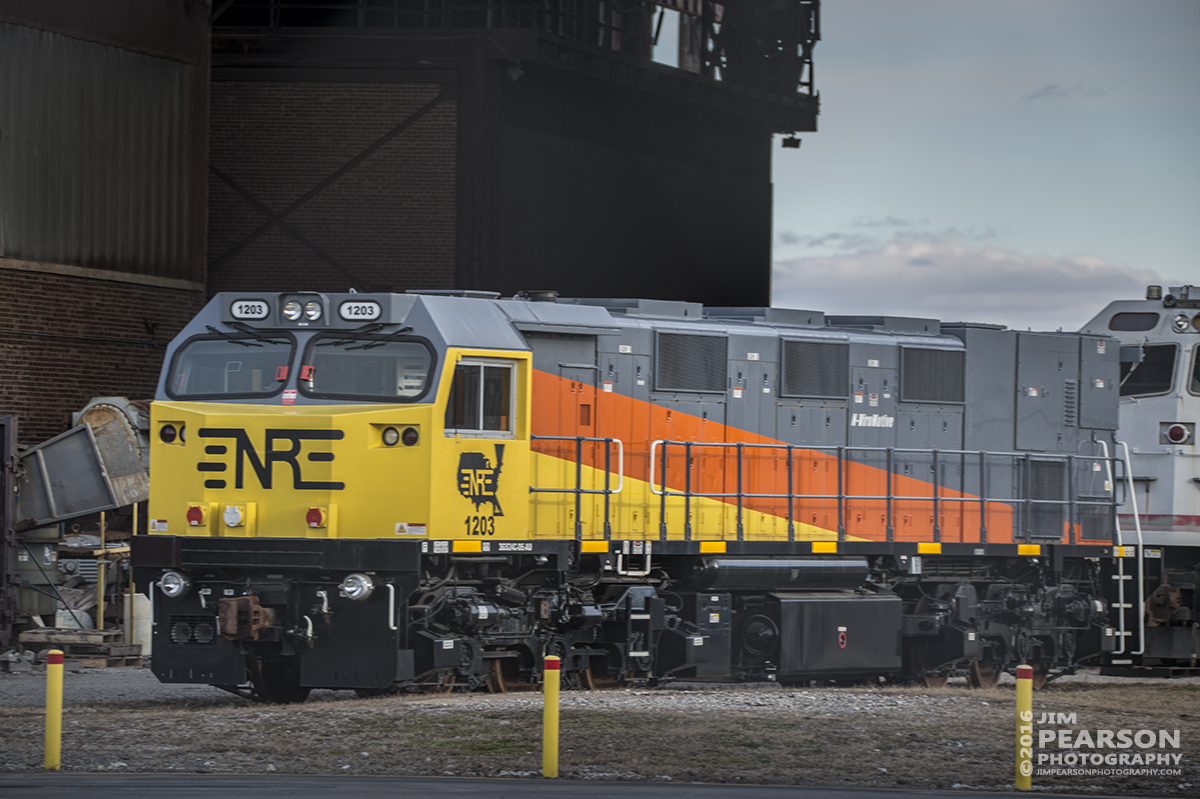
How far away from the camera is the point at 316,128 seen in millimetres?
29031

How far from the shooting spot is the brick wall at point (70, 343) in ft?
78.1

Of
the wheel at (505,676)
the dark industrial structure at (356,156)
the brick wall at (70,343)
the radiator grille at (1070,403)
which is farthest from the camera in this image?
the dark industrial structure at (356,156)

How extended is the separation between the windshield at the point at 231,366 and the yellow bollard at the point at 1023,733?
700cm

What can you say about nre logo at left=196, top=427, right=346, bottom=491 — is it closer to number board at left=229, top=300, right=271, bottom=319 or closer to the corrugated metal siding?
number board at left=229, top=300, right=271, bottom=319

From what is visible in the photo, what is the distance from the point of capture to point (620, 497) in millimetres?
16000

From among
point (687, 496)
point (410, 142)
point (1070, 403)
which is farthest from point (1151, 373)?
point (410, 142)

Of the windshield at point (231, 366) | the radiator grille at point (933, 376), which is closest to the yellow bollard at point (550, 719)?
the windshield at point (231, 366)

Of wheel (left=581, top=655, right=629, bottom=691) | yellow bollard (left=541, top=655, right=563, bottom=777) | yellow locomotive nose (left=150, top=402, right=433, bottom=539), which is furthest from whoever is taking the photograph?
wheel (left=581, top=655, right=629, bottom=691)

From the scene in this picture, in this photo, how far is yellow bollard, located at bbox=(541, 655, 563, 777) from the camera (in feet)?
34.9

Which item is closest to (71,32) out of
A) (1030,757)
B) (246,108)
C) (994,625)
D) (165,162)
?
(165,162)

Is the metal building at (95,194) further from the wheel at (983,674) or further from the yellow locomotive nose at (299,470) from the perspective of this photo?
the wheel at (983,674)

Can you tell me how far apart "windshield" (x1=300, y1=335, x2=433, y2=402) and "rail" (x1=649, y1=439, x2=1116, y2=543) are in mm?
2961

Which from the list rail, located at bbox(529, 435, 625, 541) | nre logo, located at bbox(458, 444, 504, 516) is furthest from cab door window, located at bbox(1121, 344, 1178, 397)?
nre logo, located at bbox(458, 444, 504, 516)

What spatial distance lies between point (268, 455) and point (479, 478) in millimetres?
1843
